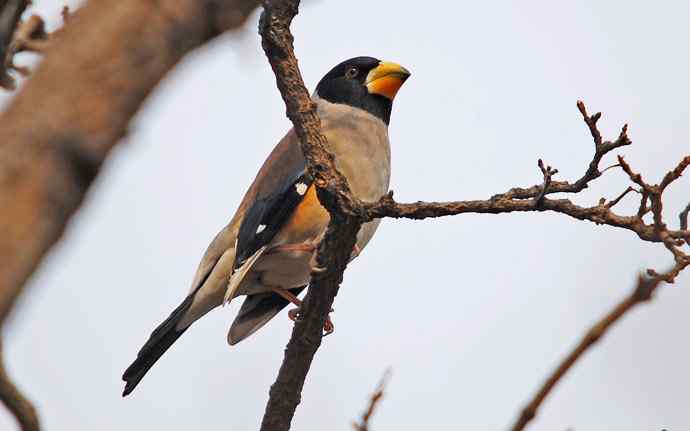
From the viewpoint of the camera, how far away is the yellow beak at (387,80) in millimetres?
9211

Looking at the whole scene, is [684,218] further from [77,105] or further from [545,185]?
[77,105]

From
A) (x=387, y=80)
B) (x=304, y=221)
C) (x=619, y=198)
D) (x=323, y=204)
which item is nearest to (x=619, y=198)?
(x=619, y=198)

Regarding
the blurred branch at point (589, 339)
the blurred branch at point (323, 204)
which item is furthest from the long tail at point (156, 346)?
the blurred branch at point (589, 339)

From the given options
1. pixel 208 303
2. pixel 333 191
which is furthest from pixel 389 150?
pixel 333 191

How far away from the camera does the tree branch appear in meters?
1.92

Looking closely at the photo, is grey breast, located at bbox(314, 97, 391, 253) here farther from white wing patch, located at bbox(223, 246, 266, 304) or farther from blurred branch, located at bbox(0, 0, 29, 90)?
blurred branch, located at bbox(0, 0, 29, 90)

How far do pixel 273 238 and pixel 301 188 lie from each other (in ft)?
1.33

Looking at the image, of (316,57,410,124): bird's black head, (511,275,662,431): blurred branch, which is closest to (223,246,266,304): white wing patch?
(316,57,410,124): bird's black head

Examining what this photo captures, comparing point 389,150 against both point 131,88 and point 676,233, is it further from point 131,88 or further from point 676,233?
point 131,88

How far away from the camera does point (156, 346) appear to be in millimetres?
7770

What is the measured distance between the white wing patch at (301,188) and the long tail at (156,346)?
114 centimetres

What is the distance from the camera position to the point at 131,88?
6.85 ft

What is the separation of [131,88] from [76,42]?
0.14 m

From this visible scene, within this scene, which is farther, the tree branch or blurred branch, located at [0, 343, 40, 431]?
blurred branch, located at [0, 343, 40, 431]
